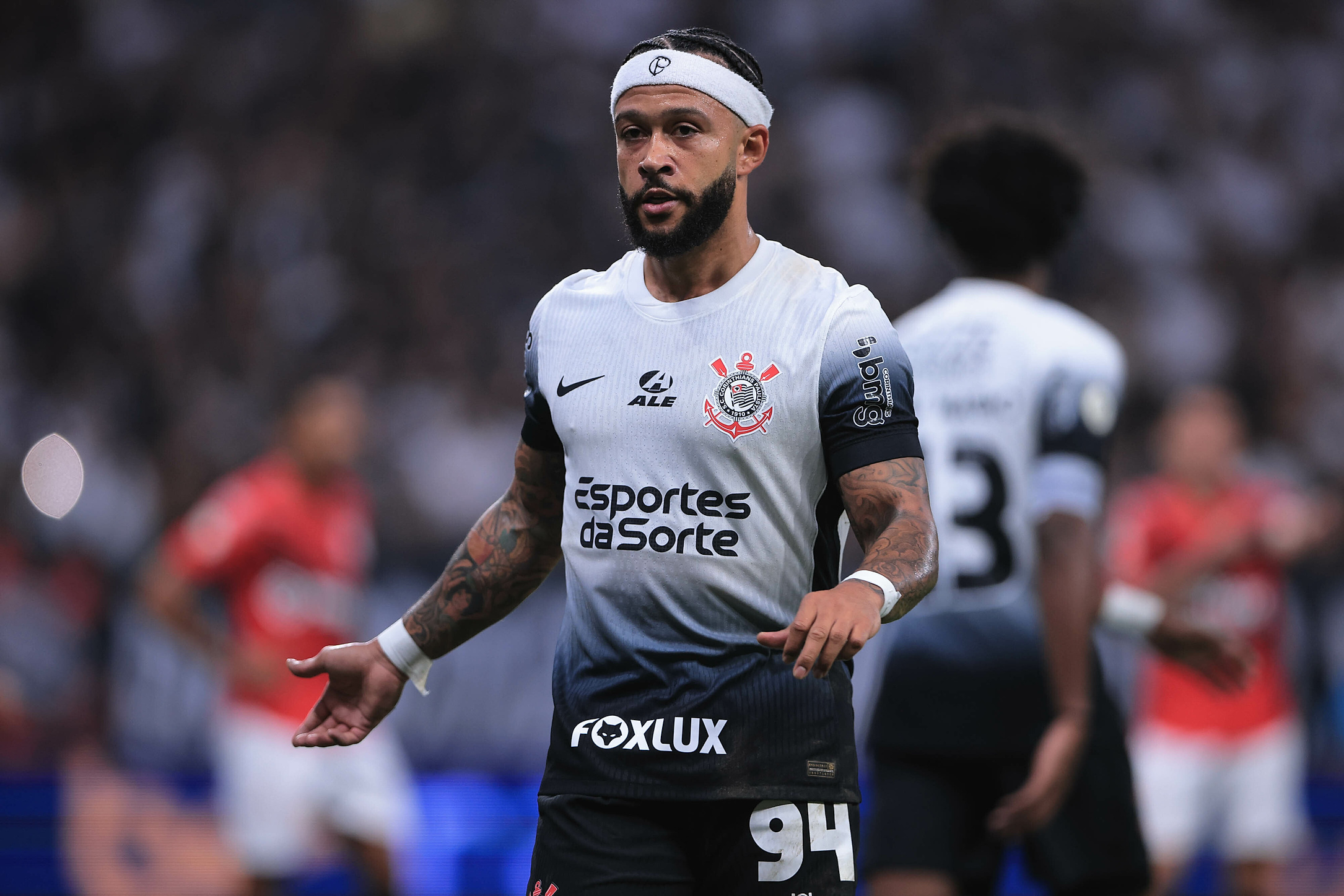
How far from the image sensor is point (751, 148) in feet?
10.6

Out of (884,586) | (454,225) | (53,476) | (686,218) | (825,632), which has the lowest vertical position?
(825,632)

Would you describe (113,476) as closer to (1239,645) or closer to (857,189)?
(857,189)

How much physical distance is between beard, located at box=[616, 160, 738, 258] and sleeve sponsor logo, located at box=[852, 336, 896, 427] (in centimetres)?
39

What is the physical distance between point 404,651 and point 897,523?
1.12 metres

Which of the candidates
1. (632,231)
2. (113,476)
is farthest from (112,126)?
(632,231)

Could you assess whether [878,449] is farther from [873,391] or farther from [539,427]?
[539,427]

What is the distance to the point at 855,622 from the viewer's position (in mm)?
2549

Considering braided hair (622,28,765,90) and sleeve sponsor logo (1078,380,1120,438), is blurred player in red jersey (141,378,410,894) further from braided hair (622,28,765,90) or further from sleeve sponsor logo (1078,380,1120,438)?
braided hair (622,28,765,90)

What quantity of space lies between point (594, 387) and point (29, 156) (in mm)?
12776

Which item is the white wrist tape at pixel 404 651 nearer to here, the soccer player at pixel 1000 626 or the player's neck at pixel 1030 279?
the soccer player at pixel 1000 626

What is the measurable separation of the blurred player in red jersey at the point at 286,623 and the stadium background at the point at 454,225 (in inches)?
62.3

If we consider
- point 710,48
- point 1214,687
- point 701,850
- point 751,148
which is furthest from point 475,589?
point 1214,687

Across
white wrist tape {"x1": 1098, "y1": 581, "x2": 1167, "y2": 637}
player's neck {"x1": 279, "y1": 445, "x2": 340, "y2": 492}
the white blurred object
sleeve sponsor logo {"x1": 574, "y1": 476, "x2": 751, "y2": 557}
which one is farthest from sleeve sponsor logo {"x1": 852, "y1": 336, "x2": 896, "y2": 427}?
the white blurred object

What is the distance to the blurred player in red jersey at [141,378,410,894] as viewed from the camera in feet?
25.1
